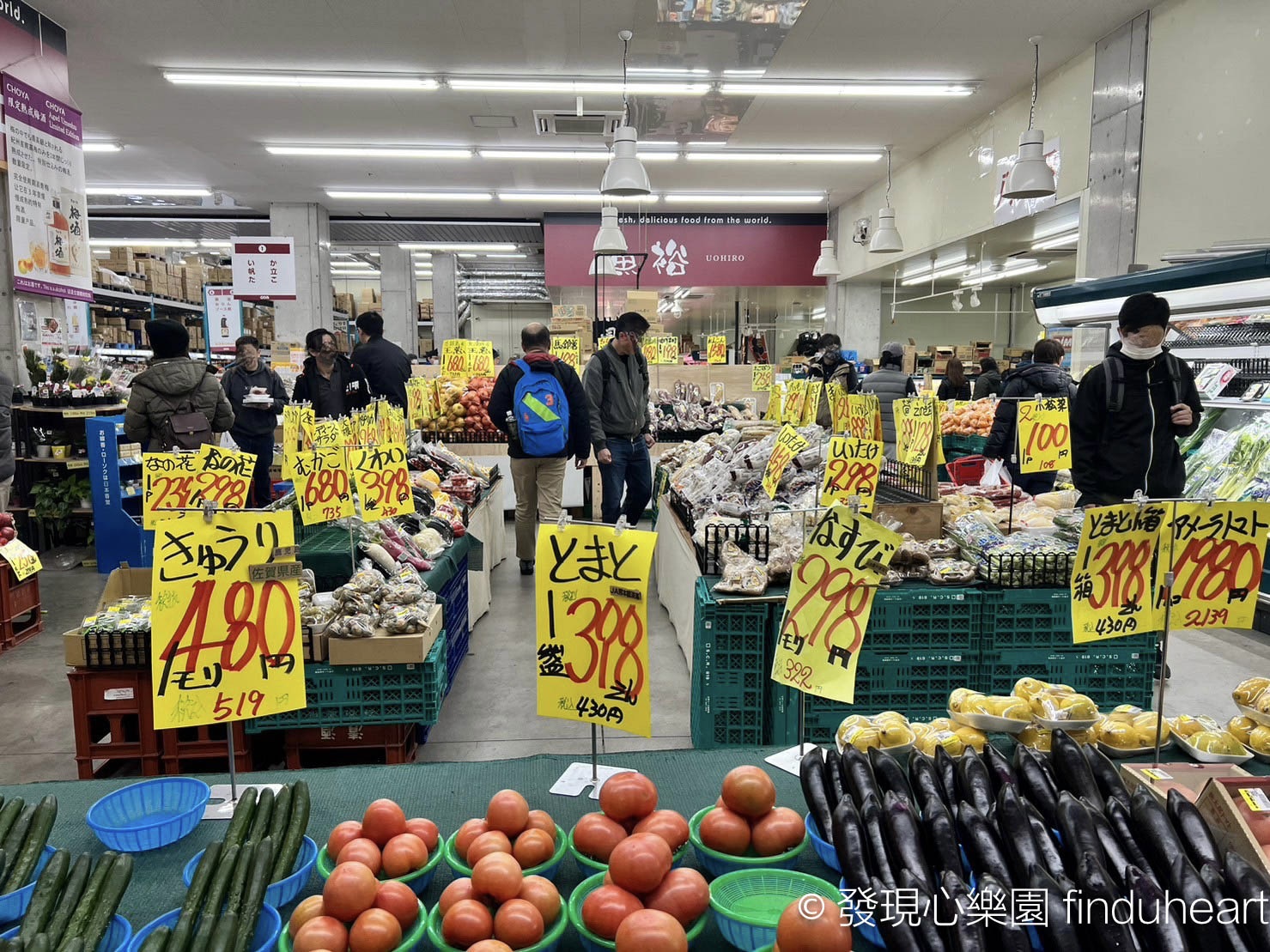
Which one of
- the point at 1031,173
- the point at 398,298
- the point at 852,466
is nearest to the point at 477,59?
the point at 1031,173

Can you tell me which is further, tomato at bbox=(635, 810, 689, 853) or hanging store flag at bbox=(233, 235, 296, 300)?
hanging store flag at bbox=(233, 235, 296, 300)

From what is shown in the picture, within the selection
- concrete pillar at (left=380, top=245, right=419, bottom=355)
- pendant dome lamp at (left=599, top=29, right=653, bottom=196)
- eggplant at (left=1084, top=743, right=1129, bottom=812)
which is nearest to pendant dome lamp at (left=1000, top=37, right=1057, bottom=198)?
pendant dome lamp at (left=599, top=29, right=653, bottom=196)

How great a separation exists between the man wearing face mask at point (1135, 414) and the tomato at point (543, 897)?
3.58m

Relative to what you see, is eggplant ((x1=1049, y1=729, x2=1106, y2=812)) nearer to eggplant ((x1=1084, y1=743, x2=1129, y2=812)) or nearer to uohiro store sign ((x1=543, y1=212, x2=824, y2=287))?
eggplant ((x1=1084, y1=743, x2=1129, y2=812))

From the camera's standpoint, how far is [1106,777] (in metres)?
1.54

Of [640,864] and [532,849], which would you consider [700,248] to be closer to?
[532,849]

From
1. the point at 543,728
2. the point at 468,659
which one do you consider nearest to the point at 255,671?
the point at 543,728

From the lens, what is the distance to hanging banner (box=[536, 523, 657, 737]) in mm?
1681

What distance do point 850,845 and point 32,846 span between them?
4.62 ft

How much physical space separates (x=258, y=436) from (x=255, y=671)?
6328mm

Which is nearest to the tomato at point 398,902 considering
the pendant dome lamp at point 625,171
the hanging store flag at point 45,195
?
the pendant dome lamp at point 625,171

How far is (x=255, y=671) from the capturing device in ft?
5.73

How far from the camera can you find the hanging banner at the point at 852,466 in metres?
3.29

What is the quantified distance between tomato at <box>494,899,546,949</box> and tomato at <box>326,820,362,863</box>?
37cm
